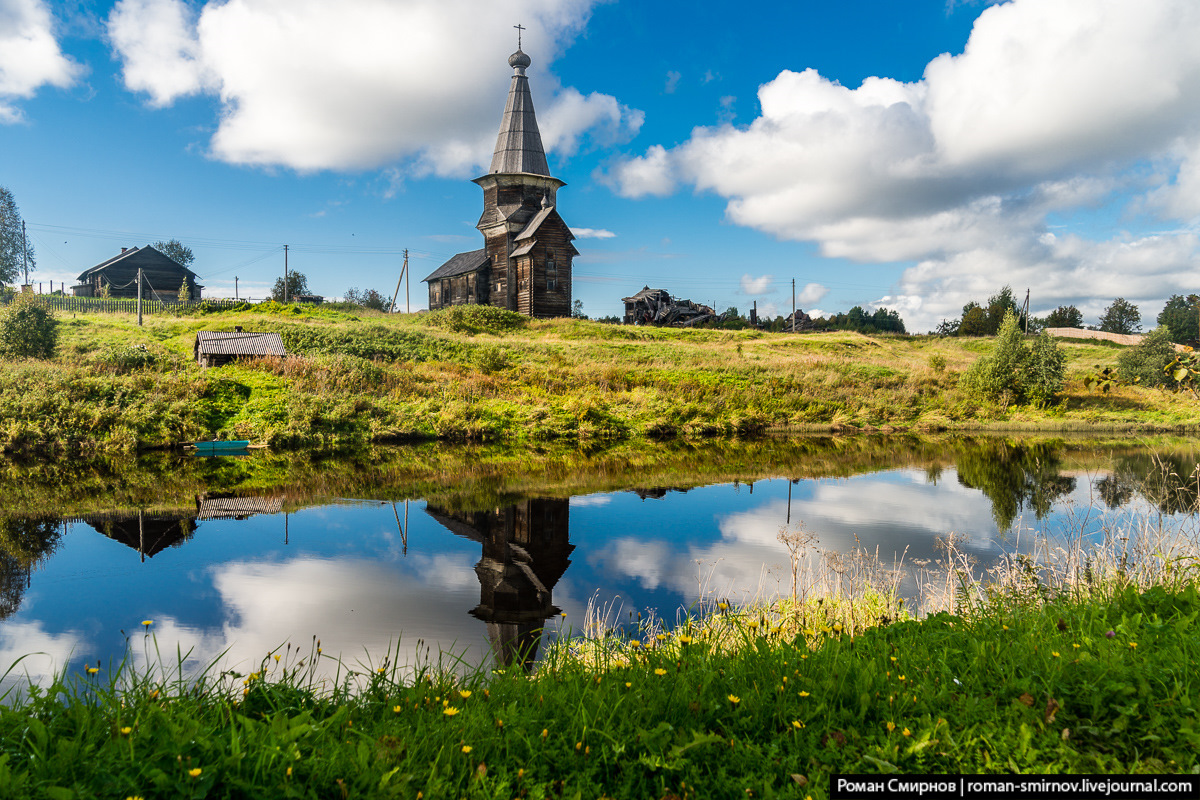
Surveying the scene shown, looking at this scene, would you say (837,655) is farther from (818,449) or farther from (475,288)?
(475,288)

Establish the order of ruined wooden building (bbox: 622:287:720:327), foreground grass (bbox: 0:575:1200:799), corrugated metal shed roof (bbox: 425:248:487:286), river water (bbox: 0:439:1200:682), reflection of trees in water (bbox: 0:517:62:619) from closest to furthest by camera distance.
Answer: foreground grass (bbox: 0:575:1200:799) → river water (bbox: 0:439:1200:682) → reflection of trees in water (bbox: 0:517:62:619) → corrugated metal shed roof (bbox: 425:248:487:286) → ruined wooden building (bbox: 622:287:720:327)

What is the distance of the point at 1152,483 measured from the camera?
47.8 ft

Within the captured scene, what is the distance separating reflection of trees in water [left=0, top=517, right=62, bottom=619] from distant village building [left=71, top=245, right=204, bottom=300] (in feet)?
149

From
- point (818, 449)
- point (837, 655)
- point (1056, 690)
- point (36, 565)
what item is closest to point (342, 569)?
point (36, 565)

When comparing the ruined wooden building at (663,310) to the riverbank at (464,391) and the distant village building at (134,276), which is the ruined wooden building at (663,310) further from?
the distant village building at (134,276)

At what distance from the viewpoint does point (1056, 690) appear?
3.21m

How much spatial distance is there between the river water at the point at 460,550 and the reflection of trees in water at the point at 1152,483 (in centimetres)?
11

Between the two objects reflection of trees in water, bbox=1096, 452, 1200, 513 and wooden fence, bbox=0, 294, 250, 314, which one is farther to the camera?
wooden fence, bbox=0, 294, 250, 314

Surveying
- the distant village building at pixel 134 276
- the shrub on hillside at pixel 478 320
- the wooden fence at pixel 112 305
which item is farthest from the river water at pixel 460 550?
the distant village building at pixel 134 276

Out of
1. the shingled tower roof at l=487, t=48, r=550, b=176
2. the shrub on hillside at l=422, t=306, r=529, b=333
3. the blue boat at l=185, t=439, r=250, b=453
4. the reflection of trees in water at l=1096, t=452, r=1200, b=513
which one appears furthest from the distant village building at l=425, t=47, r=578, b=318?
the reflection of trees in water at l=1096, t=452, r=1200, b=513

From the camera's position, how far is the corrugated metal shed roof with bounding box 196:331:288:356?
24453 mm

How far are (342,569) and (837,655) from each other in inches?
267

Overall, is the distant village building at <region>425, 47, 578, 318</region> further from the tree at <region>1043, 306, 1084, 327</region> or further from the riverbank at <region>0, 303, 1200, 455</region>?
the tree at <region>1043, 306, 1084, 327</region>

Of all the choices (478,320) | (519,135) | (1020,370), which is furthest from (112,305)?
(1020,370)
